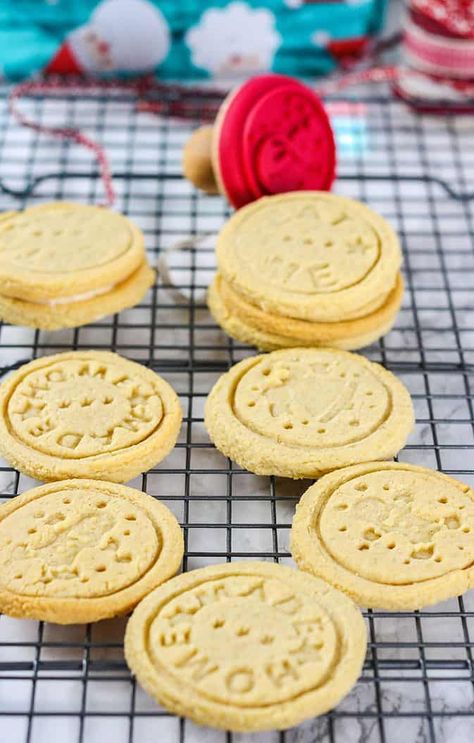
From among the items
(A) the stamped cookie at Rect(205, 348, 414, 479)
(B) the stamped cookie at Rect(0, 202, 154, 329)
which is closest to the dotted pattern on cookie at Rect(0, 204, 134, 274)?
(B) the stamped cookie at Rect(0, 202, 154, 329)

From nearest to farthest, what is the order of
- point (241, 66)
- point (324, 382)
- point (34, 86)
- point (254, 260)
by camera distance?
1. point (324, 382)
2. point (254, 260)
3. point (34, 86)
4. point (241, 66)

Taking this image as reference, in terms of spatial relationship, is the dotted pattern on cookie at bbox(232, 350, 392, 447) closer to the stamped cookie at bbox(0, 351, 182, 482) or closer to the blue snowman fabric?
the stamped cookie at bbox(0, 351, 182, 482)

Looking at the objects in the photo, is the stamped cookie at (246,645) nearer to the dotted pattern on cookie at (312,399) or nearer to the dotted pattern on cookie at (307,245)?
the dotted pattern on cookie at (312,399)

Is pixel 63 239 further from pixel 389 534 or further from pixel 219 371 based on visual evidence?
pixel 389 534

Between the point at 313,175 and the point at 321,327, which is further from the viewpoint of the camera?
the point at 313,175

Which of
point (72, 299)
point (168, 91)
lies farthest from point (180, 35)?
point (72, 299)

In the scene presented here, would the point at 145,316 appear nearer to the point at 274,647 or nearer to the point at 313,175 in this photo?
the point at 313,175

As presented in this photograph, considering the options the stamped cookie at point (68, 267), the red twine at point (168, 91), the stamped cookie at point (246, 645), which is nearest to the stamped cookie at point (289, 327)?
the stamped cookie at point (68, 267)

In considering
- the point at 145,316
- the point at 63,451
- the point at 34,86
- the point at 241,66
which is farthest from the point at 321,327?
the point at 241,66
